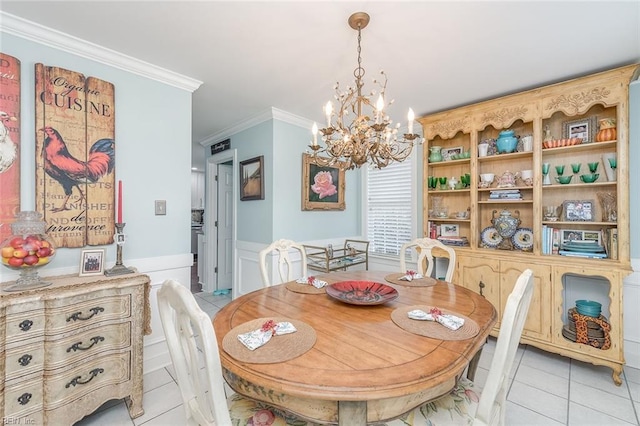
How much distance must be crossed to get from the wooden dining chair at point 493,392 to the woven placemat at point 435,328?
0.54ft

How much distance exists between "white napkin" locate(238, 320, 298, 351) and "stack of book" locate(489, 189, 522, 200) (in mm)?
2594

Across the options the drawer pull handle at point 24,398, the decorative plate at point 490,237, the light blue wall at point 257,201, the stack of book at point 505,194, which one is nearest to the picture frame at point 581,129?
the stack of book at point 505,194

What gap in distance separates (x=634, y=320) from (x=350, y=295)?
8.54 feet

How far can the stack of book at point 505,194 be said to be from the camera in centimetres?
274

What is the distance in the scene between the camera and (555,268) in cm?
237

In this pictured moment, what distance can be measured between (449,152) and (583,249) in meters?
1.59

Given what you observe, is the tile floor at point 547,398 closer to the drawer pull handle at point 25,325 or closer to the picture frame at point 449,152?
the drawer pull handle at point 25,325

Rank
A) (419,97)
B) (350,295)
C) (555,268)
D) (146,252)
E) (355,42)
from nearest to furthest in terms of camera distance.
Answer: (350,295), (355,42), (146,252), (555,268), (419,97)

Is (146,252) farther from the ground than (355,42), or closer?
closer

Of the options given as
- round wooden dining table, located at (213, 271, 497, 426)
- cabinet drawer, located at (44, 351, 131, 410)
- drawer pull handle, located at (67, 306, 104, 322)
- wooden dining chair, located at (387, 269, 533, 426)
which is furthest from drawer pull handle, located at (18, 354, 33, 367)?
wooden dining chair, located at (387, 269, 533, 426)

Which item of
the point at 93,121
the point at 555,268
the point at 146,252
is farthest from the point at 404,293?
the point at 93,121

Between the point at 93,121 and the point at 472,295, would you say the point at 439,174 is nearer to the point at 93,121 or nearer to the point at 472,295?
the point at 472,295

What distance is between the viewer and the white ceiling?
62.1 inches

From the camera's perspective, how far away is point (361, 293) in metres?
1.68
